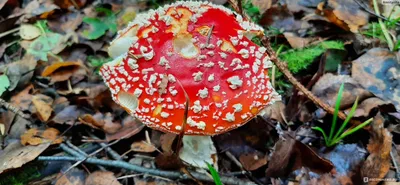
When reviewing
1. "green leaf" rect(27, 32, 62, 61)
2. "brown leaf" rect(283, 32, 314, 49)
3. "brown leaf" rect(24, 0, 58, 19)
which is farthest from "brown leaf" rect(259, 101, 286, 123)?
"brown leaf" rect(24, 0, 58, 19)

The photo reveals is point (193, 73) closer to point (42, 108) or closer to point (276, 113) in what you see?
point (276, 113)

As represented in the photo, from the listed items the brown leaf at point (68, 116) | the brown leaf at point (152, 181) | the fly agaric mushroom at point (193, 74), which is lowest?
the brown leaf at point (152, 181)

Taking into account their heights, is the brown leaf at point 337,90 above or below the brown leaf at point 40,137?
above

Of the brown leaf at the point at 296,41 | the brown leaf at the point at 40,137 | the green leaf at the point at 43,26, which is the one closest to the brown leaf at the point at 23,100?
the brown leaf at the point at 40,137

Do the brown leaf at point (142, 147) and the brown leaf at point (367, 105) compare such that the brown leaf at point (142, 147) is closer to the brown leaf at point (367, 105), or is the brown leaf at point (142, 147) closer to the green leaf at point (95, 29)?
the green leaf at point (95, 29)

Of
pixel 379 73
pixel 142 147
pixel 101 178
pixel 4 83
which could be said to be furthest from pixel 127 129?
pixel 379 73

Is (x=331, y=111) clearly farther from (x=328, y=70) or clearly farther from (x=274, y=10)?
(x=274, y=10)
